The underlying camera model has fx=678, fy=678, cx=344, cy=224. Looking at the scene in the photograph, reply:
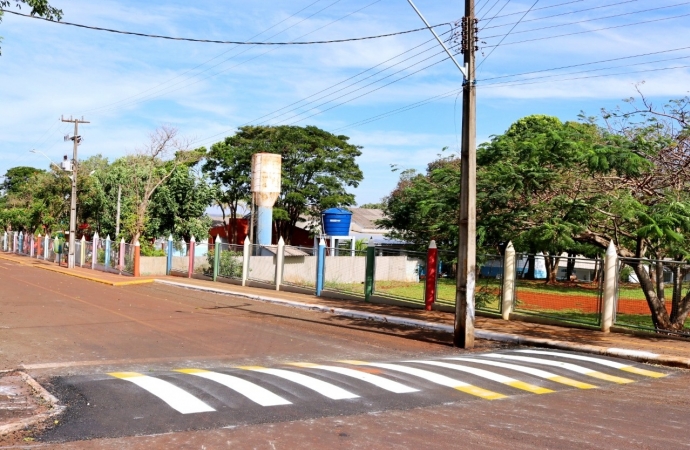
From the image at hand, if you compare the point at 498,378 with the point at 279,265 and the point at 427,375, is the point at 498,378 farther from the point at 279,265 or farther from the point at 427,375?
the point at 279,265

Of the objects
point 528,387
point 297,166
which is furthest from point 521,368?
point 297,166

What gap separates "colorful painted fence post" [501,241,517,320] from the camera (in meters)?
18.7

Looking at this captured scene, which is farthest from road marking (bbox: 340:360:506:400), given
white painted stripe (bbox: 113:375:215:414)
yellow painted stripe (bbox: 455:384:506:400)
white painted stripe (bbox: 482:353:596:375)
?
white painted stripe (bbox: 113:375:215:414)

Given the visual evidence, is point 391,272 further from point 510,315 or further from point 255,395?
point 255,395

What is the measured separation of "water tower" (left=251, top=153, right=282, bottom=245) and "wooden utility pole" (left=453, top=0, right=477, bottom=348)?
90.0ft

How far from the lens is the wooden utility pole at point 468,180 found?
14547mm

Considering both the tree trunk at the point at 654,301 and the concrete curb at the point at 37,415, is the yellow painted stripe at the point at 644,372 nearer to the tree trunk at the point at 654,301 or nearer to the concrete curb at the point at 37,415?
the tree trunk at the point at 654,301

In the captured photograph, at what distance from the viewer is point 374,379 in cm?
1007

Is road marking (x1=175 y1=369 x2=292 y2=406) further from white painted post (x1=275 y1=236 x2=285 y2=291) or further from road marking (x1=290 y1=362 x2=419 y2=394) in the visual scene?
white painted post (x1=275 y1=236 x2=285 y2=291)

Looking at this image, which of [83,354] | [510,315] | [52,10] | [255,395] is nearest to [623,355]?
[510,315]

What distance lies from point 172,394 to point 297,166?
4712cm

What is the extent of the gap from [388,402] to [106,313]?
12.8m

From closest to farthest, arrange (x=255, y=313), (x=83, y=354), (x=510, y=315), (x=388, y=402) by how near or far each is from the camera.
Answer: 1. (x=388, y=402)
2. (x=83, y=354)
3. (x=510, y=315)
4. (x=255, y=313)

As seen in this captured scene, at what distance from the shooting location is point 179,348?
44.8 feet
